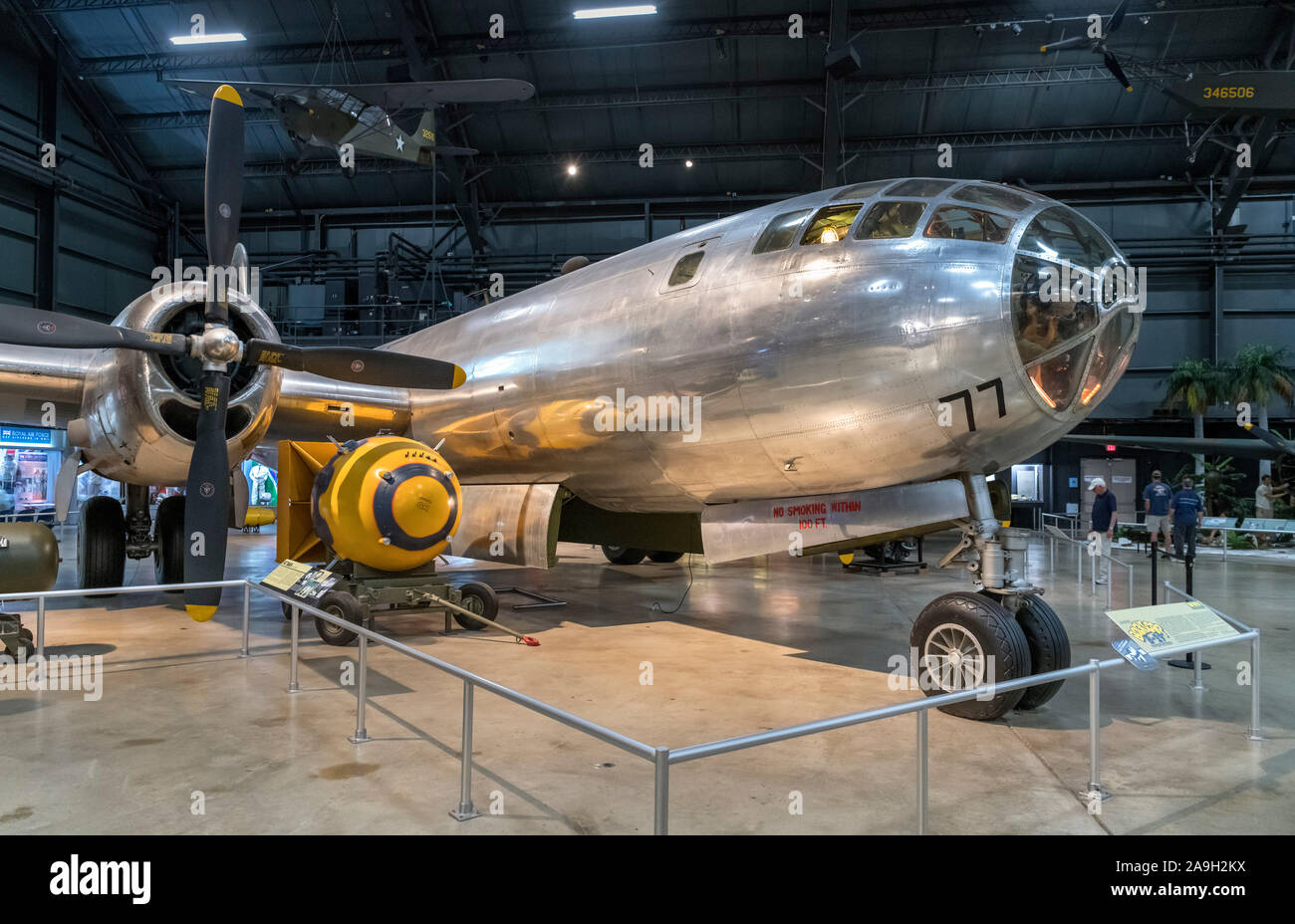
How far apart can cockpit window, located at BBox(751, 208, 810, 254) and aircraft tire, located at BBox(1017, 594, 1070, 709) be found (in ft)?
11.5

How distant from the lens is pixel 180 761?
4.81 m

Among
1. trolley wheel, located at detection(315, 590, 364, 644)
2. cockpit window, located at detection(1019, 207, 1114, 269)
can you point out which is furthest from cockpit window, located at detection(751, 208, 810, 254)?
trolley wheel, located at detection(315, 590, 364, 644)

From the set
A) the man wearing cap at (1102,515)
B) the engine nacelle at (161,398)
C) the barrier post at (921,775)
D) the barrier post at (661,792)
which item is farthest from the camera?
the man wearing cap at (1102,515)

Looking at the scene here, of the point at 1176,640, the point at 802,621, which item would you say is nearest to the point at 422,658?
the point at 1176,640

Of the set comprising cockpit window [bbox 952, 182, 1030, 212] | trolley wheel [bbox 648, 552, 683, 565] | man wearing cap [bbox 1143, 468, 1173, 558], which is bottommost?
trolley wheel [bbox 648, 552, 683, 565]

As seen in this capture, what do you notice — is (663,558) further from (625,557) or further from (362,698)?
(362,698)

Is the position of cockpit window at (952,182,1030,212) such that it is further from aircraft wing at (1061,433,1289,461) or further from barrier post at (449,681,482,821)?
aircraft wing at (1061,433,1289,461)

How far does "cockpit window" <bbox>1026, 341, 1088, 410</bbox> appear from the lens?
5.71 meters

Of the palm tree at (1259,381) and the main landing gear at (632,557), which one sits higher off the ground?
the palm tree at (1259,381)

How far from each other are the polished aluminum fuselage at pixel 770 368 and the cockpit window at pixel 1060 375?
92mm

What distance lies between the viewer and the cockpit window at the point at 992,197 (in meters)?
6.05

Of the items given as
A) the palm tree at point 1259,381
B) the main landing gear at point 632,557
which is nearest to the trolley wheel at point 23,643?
the main landing gear at point 632,557

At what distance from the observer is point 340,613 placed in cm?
822

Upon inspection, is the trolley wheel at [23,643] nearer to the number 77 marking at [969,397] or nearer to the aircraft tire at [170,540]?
the aircraft tire at [170,540]
